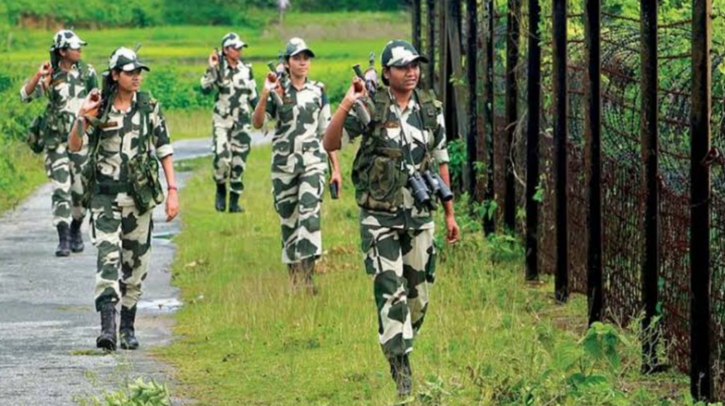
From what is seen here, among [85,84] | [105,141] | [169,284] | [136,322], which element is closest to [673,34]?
[105,141]

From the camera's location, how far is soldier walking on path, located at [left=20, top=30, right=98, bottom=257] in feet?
57.0

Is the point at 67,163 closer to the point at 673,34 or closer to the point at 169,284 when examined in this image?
the point at 169,284

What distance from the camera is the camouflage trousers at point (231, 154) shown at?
73.9 ft

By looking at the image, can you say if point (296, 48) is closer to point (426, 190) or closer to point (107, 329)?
point (107, 329)

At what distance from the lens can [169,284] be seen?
16.2 metres

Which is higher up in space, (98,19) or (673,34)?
(673,34)

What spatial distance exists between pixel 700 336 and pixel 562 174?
410cm

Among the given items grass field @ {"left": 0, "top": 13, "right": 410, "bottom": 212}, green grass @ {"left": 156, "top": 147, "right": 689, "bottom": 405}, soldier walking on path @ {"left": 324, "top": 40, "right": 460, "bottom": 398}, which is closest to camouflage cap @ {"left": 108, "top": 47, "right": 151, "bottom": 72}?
green grass @ {"left": 156, "top": 147, "right": 689, "bottom": 405}

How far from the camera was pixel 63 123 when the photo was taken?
17.7m

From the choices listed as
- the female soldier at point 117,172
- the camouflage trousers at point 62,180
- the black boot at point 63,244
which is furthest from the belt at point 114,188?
the black boot at point 63,244

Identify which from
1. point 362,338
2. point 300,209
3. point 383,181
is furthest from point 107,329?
point 300,209

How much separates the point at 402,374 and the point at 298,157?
205 inches

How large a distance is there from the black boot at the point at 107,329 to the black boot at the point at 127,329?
0.51ft

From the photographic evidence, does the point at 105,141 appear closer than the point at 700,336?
No
